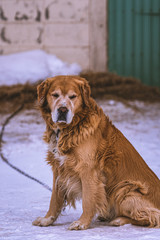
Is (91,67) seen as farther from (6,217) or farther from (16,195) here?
(6,217)

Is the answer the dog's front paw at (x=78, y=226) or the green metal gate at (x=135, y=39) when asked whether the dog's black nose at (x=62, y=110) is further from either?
the green metal gate at (x=135, y=39)

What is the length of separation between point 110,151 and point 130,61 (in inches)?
246

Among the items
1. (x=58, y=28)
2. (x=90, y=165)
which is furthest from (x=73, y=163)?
(x=58, y=28)

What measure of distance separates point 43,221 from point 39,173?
1.87 m

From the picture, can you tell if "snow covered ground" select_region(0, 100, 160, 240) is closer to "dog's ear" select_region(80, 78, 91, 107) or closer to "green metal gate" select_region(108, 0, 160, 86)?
"dog's ear" select_region(80, 78, 91, 107)

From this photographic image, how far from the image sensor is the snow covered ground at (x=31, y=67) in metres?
8.29

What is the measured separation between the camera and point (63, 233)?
308 cm

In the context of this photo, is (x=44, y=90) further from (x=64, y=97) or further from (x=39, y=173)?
(x=39, y=173)

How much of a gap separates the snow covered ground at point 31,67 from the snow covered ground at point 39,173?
2.86 feet

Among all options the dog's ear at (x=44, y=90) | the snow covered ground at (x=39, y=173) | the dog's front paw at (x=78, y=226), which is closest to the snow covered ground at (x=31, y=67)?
the snow covered ground at (x=39, y=173)

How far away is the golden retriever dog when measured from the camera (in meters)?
3.30

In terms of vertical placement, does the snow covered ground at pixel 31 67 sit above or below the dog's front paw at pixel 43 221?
above

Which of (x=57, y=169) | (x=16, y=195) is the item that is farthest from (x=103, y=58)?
(x=57, y=169)

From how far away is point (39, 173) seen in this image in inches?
208
